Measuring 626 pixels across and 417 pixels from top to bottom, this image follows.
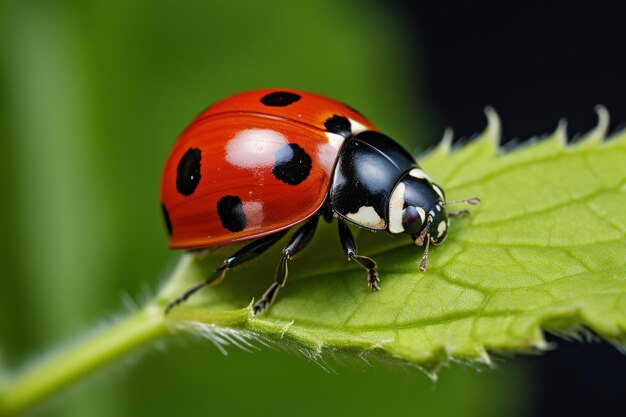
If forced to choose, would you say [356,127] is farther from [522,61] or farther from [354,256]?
[522,61]

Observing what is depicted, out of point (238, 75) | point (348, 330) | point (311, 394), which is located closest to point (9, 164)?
point (238, 75)

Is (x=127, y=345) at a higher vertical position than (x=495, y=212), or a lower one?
lower

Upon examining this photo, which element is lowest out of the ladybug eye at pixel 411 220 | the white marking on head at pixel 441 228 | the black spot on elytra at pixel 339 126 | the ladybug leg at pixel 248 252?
the ladybug leg at pixel 248 252

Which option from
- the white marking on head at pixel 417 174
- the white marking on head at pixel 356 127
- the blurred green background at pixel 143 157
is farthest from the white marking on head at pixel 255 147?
the blurred green background at pixel 143 157

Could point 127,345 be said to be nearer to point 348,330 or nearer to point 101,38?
point 348,330

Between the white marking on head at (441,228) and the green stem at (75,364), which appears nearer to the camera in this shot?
the white marking on head at (441,228)

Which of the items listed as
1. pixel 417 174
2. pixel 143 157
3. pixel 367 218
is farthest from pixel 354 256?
pixel 143 157

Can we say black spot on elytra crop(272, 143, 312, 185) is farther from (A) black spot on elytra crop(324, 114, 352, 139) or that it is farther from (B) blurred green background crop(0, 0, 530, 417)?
(B) blurred green background crop(0, 0, 530, 417)

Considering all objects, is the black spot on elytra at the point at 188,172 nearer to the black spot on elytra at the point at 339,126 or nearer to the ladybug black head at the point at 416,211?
the black spot on elytra at the point at 339,126
